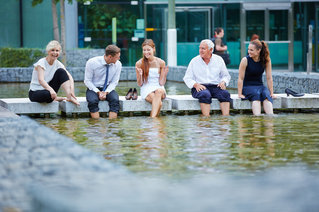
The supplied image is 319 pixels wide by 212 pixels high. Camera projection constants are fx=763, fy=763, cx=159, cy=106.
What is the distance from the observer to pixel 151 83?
12.5 meters

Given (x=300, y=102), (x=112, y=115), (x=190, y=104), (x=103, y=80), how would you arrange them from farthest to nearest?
1. (x=300, y=102)
2. (x=190, y=104)
3. (x=103, y=80)
4. (x=112, y=115)

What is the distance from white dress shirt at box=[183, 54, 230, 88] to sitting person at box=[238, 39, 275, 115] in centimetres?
33

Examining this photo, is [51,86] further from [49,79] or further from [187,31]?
[187,31]

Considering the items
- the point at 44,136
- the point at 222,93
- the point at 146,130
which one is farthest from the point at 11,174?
the point at 222,93

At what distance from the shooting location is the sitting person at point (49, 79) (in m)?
11.9

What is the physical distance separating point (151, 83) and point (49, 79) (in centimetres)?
165

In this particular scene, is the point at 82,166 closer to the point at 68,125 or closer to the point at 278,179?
the point at 278,179

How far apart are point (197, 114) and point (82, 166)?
8.44 m

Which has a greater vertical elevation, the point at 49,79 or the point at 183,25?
the point at 183,25

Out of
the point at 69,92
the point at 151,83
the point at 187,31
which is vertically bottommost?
the point at 69,92

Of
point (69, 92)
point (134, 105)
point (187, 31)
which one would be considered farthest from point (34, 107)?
point (187, 31)

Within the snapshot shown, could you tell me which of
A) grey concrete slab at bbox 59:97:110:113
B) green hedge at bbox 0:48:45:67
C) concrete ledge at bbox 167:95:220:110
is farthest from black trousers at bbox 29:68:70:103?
green hedge at bbox 0:48:45:67

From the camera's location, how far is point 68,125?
426 inches

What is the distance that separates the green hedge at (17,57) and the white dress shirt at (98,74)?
13948 millimetres
